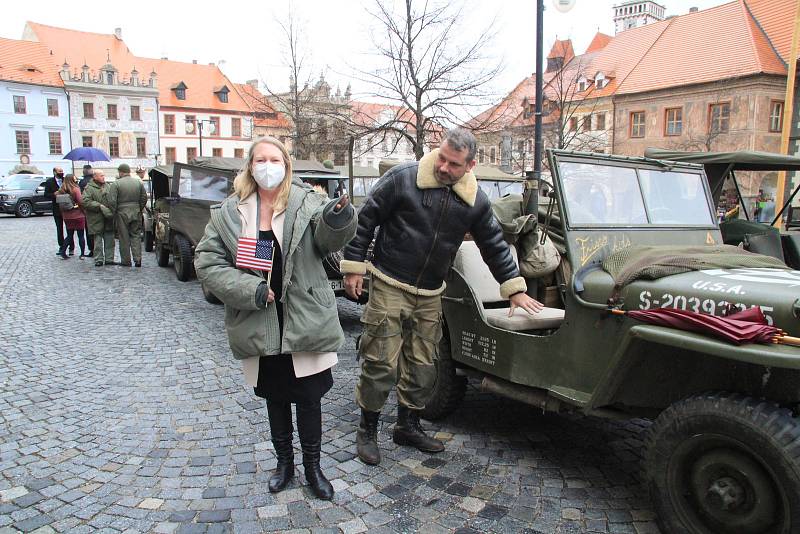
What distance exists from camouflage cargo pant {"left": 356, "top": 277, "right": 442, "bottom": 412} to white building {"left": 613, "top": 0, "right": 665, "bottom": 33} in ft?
215

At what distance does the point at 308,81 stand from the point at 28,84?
1367 inches

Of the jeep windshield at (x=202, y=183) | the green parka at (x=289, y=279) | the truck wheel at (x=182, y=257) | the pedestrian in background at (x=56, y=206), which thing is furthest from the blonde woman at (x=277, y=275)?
the pedestrian in background at (x=56, y=206)

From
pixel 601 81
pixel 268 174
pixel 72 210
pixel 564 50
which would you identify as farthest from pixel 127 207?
pixel 601 81

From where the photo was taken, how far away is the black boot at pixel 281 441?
3.15 m

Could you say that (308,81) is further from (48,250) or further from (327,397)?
(327,397)

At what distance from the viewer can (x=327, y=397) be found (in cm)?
468

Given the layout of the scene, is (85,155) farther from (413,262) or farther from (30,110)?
(30,110)

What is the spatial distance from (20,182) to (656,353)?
27.7m

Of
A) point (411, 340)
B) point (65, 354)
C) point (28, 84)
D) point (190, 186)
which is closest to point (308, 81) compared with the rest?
point (190, 186)

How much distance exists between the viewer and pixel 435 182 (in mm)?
3426

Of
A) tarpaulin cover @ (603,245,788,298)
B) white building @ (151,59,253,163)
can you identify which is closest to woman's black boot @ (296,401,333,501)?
tarpaulin cover @ (603,245,788,298)

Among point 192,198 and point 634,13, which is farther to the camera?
point 634,13

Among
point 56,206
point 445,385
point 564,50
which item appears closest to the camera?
point 445,385

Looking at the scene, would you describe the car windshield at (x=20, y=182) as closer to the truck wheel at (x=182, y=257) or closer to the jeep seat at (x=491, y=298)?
the truck wheel at (x=182, y=257)
